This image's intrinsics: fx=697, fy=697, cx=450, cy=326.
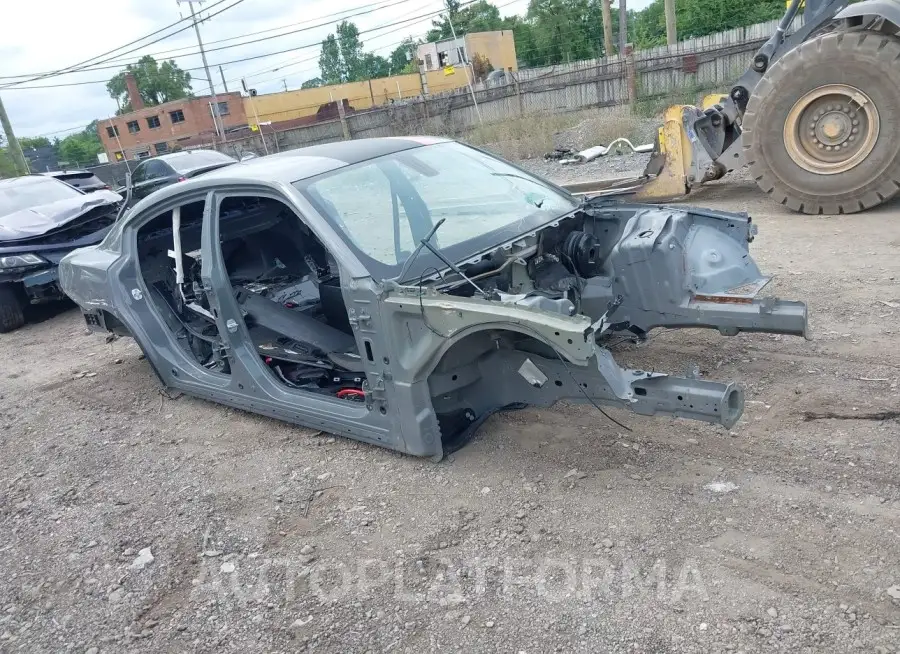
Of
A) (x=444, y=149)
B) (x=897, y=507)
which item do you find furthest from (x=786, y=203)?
(x=897, y=507)

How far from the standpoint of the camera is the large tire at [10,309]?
815 centimetres

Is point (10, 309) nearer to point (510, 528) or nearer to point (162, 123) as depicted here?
point (510, 528)

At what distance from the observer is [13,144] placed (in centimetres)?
2175

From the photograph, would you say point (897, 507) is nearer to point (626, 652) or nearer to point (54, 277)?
point (626, 652)

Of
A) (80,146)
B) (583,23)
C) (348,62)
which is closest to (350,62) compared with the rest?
(348,62)

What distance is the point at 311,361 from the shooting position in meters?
4.45

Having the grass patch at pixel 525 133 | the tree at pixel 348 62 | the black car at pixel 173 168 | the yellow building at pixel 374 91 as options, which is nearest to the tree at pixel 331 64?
the tree at pixel 348 62

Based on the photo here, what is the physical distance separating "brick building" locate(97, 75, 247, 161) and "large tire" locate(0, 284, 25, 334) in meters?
35.8

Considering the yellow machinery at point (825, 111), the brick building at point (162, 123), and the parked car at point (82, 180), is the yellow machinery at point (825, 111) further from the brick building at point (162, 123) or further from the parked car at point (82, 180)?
the brick building at point (162, 123)

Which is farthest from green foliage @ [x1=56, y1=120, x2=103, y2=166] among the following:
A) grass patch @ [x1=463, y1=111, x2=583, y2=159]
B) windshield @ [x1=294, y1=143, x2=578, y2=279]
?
windshield @ [x1=294, y1=143, x2=578, y2=279]

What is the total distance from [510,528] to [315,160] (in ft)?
7.78

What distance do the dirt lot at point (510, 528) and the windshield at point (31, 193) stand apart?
525cm

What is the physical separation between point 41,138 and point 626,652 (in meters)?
100

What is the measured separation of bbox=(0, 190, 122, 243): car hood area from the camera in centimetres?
805
